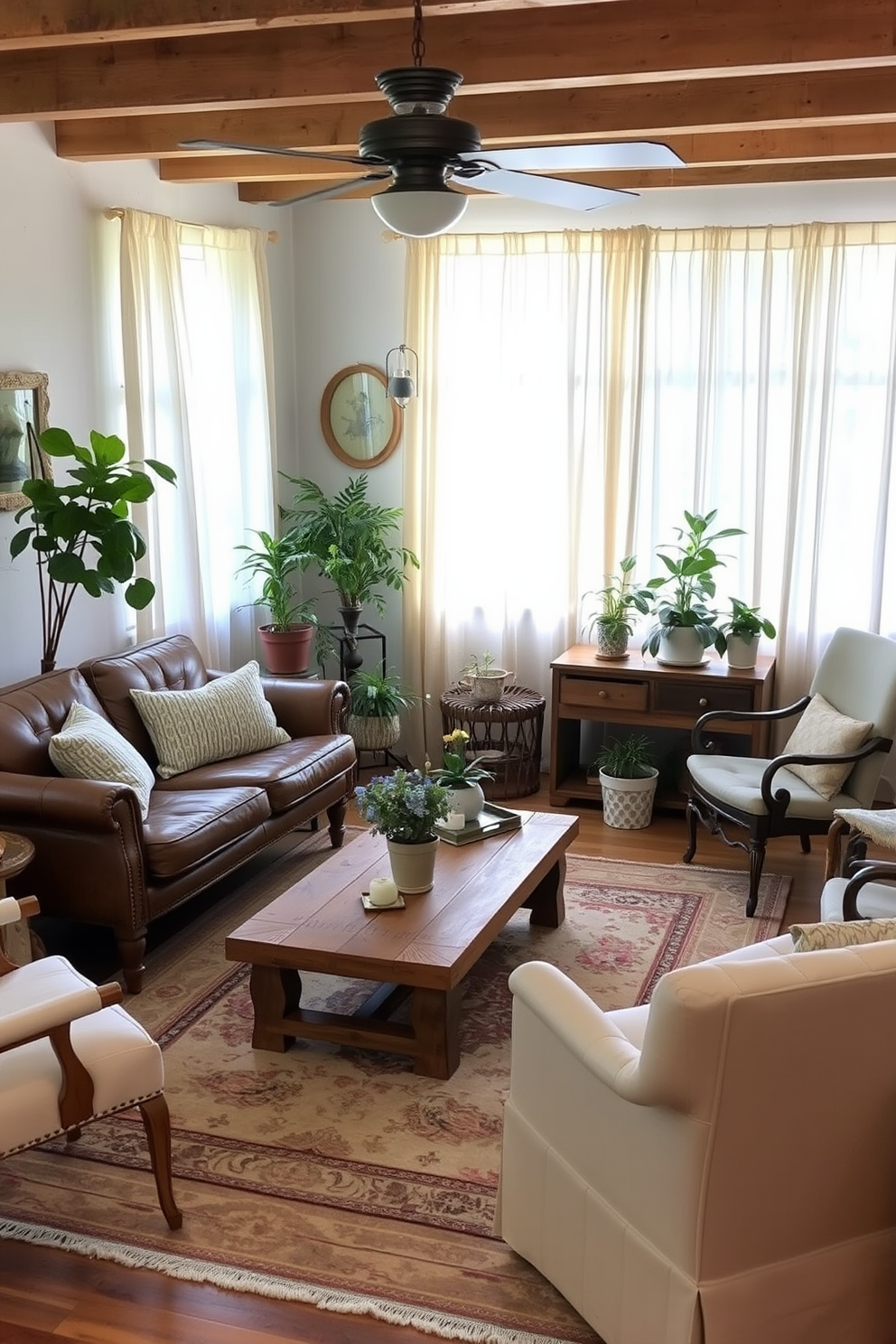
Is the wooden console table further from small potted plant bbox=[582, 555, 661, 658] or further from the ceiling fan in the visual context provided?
the ceiling fan

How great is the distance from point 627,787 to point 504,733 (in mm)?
676

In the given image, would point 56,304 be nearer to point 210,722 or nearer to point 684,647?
point 210,722

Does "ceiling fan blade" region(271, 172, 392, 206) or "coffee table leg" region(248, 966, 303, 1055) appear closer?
"ceiling fan blade" region(271, 172, 392, 206)

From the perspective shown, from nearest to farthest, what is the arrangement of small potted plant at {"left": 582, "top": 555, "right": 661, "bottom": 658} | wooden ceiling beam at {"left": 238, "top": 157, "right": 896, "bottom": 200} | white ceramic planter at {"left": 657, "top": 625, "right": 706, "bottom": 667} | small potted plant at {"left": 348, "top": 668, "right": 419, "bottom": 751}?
wooden ceiling beam at {"left": 238, "top": 157, "right": 896, "bottom": 200}
white ceramic planter at {"left": 657, "top": 625, "right": 706, "bottom": 667}
small potted plant at {"left": 582, "top": 555, "right": 661, "bottom": 658}
small potted plant at {"left": 348, "top": 668, "right": 419, "bottom": 751}

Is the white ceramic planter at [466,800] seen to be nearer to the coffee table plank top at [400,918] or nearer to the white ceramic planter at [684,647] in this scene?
the coffee table plank top at [400,918]

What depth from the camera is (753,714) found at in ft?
17.3

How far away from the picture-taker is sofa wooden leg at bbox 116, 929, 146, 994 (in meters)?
4.09

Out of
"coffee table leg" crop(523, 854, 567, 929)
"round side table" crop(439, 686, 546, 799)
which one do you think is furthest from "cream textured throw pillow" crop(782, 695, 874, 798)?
"round side table" crop(439, 686, 546, 799)

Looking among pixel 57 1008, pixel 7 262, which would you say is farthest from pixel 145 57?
pixel 57 1008

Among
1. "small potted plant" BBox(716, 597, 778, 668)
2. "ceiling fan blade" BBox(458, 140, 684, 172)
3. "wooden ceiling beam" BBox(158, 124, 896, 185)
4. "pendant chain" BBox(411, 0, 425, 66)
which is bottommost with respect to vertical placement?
"small potted plant" BBox(716, 597, 778, 668)

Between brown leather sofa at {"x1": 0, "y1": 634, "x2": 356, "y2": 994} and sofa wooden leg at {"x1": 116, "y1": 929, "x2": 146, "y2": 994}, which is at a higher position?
brown leather sofa at {"x1": 0, "y1": 634, "x2": 356, "y2": 994}

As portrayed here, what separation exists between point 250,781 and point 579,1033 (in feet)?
8.45

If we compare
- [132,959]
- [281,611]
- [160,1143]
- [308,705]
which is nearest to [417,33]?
[160,1143]

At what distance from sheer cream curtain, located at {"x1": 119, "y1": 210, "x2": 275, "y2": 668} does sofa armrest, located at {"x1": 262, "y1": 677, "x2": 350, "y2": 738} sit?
2.02 ft
